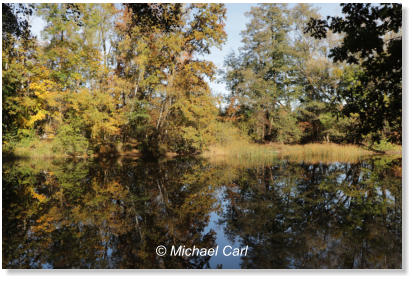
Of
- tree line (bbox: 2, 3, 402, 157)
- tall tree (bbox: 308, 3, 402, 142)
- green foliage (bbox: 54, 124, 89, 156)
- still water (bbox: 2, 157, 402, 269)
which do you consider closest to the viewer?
still water (bbox: 2, 157, 402, 269)

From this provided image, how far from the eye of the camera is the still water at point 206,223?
3.17 meters

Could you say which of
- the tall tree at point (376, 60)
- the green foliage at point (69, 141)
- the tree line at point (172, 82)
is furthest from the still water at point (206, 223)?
the green foliage at point (69, 141)

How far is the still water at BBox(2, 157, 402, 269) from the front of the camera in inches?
125

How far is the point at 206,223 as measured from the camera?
14.2 ft

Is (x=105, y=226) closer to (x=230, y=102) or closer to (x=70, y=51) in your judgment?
(x=70, y=51)

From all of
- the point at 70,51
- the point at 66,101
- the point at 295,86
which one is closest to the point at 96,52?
the point at 70,51

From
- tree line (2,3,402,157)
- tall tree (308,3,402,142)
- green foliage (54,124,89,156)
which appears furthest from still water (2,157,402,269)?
green foliage (54,124,89,156)

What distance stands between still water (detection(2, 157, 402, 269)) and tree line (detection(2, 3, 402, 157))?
5692 millimetres

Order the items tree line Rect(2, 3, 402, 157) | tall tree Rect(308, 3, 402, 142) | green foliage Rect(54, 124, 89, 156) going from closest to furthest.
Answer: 1. tall tree Rect(308, 3, 402, 142)
2. tree line Rect(2, 3, 402, 157)
3. green foliage Rect(54, 124, 89, 156)

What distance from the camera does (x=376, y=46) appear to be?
13.6 feet

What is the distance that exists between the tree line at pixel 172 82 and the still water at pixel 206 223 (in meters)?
5.69

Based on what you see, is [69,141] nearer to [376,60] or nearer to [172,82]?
[172,82]

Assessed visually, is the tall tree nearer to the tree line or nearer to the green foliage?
the tree line

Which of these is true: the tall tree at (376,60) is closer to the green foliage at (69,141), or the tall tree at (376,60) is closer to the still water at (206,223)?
the still water at (206,223)
